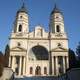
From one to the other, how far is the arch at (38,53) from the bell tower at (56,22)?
5.72 metres

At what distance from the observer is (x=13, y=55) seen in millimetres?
57719

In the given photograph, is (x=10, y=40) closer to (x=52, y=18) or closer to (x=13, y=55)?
(x=13, y=55)

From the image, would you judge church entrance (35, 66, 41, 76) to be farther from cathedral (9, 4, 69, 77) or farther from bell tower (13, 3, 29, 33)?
bell tower (13, 3, 29, 33)

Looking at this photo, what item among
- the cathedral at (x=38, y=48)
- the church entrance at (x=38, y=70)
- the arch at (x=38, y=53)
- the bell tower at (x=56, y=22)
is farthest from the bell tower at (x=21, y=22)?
the church entrance at (x=38, y=70)

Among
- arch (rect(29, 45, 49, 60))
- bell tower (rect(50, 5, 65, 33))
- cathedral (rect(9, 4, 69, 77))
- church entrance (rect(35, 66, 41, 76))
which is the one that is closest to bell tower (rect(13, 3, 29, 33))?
cathedral (rect(9, 4, 69, 77))

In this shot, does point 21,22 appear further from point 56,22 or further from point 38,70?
point 38,70

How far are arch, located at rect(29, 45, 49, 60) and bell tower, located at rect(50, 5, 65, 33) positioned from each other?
572 cm

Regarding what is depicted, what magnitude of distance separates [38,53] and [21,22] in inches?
369

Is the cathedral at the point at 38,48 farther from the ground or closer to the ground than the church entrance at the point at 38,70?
farther from the ground

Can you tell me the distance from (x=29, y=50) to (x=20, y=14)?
35.4ft

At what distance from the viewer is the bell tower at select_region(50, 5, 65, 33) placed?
61531 mm

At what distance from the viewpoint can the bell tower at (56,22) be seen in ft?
202

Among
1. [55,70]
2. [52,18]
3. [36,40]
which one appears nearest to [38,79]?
[55,70]

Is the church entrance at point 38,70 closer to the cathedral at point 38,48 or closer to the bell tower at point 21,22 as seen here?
the cathedral at point 38,48
